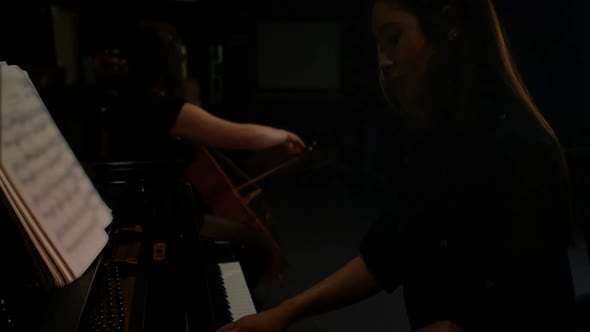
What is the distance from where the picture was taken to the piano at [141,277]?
68cm

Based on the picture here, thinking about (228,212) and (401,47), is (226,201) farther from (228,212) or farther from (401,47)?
(401,47)

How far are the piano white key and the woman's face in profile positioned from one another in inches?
23.9

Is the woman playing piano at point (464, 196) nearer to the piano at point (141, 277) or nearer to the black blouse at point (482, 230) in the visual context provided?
the black blouse at point (482, 230)

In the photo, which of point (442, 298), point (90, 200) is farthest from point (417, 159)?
point (90, 200)

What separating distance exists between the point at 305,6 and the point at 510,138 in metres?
4.52

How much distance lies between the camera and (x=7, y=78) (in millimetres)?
695

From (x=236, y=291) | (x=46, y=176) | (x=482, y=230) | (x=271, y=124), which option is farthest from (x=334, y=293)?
(x=271, y=124)

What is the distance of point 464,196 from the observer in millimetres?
909

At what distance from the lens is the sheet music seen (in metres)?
0.62

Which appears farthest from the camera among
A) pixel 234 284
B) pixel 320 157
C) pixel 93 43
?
pixel 93 43

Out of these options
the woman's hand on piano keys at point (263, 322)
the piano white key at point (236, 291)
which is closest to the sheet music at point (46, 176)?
the woman's hand on piano keys at point (263, 322)

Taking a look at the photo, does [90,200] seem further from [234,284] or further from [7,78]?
[234,284]

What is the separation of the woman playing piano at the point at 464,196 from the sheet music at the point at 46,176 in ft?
0.94

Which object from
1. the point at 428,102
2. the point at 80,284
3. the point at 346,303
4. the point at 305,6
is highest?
the point at 305,6
